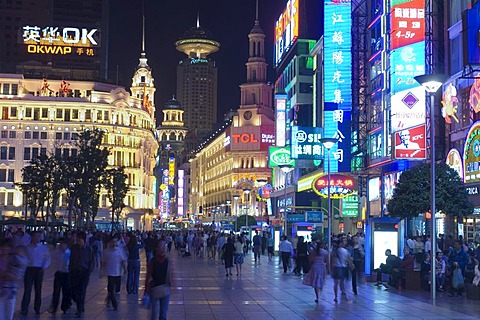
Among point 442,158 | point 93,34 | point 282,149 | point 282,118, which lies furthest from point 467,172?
point 93,34

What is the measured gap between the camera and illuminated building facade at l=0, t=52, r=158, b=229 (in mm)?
125000

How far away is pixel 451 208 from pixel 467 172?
3.66 m

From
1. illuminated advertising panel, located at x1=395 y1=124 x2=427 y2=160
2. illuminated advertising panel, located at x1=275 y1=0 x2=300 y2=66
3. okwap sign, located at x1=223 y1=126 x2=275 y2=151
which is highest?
illuminated advertising panel, located at x1=275 y1=0 x2=300 y2=66

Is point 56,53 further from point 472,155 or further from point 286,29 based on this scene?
point 472,155

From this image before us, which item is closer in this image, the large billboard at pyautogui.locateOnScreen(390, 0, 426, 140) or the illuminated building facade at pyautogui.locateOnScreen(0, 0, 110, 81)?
Answer: the large billboard at pyautogui.locateOnScreen(390, 0, 426, 140)

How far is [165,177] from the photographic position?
199 meters

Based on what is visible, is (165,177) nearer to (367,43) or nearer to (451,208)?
(367,43)

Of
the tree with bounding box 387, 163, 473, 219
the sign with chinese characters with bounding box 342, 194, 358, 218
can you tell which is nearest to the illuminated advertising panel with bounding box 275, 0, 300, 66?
the sign with chinese characters with bounding box 342, 194, 358, 218

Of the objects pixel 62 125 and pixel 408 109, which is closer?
Answer: pixel 408 109

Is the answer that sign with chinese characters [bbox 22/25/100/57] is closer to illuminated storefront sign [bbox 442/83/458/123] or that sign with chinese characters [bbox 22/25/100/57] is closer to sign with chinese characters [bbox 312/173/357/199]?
sign with chinese characters [bbox 312/173/357/199]

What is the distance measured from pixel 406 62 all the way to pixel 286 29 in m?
47.7

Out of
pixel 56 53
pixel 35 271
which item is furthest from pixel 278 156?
pixel 56 53

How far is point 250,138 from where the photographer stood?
139 metres

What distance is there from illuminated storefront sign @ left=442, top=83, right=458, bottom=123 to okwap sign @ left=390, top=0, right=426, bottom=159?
1485 millimetres
